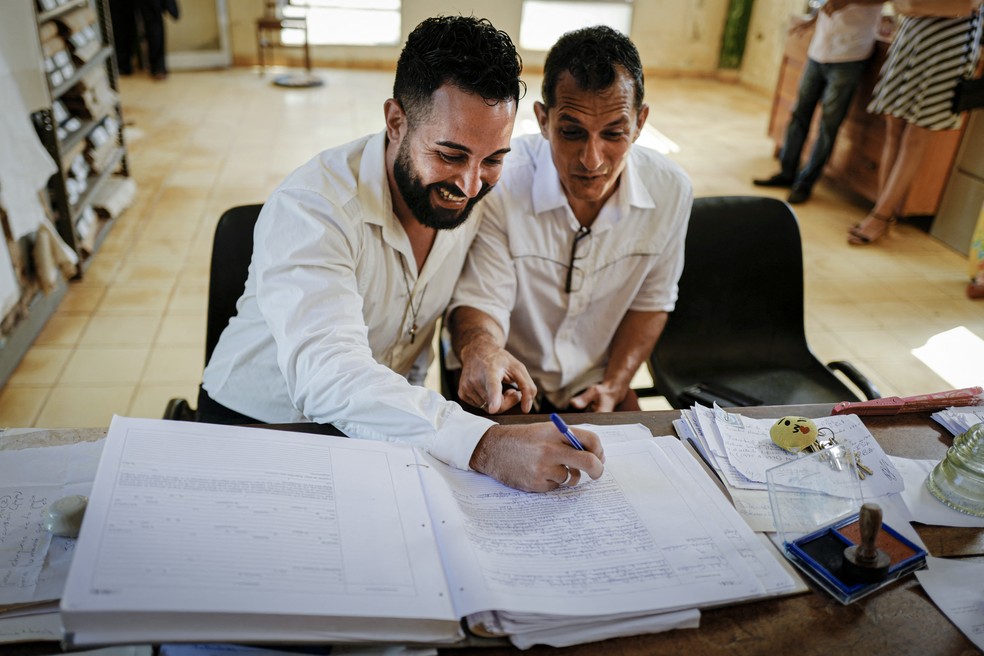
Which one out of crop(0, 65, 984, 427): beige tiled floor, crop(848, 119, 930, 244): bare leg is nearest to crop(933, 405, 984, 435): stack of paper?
crop(0, 65, 984, 427): beige tiled floor

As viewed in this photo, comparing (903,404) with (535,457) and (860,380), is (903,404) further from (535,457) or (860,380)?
(535,457)

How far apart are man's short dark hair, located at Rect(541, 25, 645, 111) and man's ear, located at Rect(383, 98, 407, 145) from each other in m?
0.37

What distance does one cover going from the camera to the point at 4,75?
2559mm

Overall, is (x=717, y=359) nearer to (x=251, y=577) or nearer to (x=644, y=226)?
(x=644, y=226)

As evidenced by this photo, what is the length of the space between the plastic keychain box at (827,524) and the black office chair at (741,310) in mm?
935

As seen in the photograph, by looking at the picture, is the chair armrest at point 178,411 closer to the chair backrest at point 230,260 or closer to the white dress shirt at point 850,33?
→ the chair backrest at point 230,260

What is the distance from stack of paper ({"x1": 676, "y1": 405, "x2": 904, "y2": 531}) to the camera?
1.14 m

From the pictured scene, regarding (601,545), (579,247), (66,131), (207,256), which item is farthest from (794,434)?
(66,131)

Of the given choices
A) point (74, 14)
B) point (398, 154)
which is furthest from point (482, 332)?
point (74, 14)

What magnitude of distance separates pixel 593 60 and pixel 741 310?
0.90m

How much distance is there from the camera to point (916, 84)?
392 cm

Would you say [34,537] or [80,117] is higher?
[34,537]

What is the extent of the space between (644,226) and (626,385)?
0.38 meters

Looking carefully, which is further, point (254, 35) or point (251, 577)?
point (254, 35)
